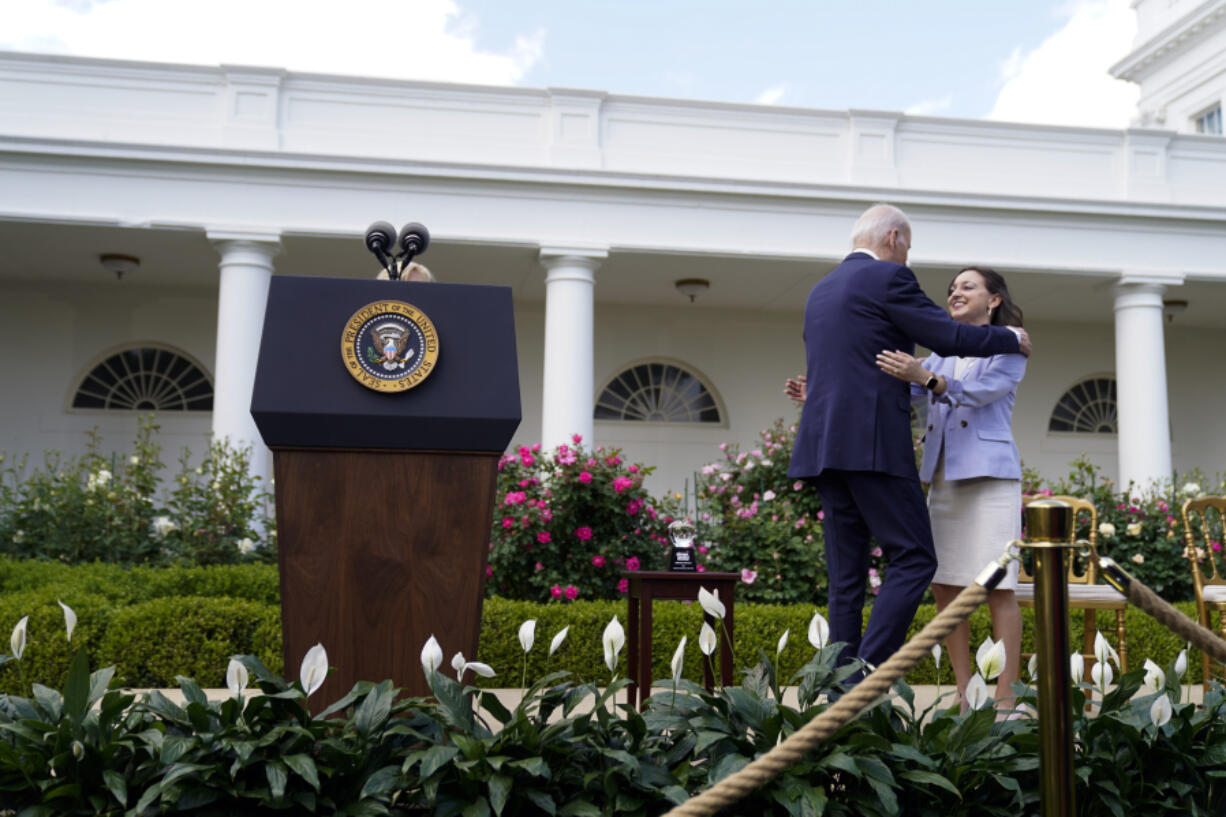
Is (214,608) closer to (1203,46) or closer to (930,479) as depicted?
(930,479)

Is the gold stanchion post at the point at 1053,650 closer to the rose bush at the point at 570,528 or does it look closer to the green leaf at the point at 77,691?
the green leaf at the point at 77,691

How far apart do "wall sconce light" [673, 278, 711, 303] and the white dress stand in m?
9.17

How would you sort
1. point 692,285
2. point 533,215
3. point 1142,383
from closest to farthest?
point 533,215 < point 1142,383 < point 692,285

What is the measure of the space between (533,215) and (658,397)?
461 centimetres

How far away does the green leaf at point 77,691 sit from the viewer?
229 cm

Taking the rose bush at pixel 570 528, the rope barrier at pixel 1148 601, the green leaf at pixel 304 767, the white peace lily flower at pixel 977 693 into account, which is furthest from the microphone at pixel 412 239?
the rose bush at pixel 570 528

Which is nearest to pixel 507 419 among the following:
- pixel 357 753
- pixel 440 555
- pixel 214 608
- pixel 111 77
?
pixel 440 555

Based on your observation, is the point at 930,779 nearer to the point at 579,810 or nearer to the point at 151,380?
the point at 579,810

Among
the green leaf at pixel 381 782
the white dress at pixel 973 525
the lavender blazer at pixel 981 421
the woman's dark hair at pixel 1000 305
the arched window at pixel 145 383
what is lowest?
the green leaf at pixel 381 782

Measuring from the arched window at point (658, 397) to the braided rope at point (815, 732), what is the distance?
12819 mm

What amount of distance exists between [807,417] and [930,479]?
0.66m

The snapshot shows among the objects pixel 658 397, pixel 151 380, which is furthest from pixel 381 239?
pixel 151 380

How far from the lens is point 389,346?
2947 mm

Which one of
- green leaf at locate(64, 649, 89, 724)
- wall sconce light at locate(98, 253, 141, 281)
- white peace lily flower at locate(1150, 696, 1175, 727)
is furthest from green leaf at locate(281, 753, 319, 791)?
wall sconce light at locate(98, 253, 141, 281)
